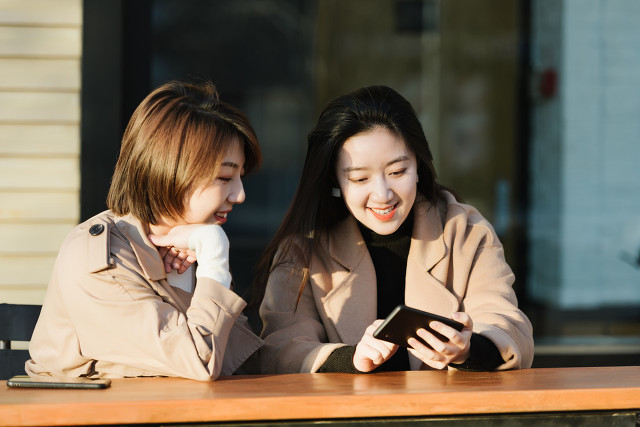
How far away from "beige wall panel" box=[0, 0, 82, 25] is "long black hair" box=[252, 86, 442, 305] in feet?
5.65

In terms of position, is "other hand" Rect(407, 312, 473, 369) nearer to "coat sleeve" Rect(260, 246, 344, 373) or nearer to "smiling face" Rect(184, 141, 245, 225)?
"coat sleeve" Rect(260, 246, 344, 373)

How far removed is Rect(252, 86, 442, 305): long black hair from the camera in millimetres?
2602

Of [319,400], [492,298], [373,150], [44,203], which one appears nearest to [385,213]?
[373,150]

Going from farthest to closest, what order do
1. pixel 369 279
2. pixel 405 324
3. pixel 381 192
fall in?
pixel 369 279
pixel 381 192
pixel 405 324

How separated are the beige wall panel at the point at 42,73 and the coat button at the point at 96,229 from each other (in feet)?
6.02

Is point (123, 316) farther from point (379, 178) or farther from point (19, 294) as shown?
point (19, 294)

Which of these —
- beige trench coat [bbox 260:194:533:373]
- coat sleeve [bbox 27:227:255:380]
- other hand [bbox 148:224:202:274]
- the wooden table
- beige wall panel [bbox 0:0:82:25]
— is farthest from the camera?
beige wall panel [bbox 0:0:82:25]

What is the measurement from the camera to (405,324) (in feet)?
6.79

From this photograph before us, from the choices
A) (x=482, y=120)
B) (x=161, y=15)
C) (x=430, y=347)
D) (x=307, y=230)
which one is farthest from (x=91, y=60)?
(x=482, y=120)

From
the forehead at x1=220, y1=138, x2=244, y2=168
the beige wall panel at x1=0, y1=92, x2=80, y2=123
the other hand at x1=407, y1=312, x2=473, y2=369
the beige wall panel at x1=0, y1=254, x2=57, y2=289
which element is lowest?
the beige wall panel at x1=0, y1=254, x2=57, y2=289

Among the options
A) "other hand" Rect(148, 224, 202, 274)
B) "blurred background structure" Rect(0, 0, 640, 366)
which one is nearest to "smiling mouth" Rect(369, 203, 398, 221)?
"other hand" Rect(148, 224, 202, 274)

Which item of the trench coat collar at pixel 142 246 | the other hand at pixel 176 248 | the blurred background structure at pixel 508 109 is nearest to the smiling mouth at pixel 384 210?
the other hand at pixel 176 248

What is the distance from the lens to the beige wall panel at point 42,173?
3863 millimetres

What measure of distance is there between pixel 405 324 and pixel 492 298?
1.87 feet
